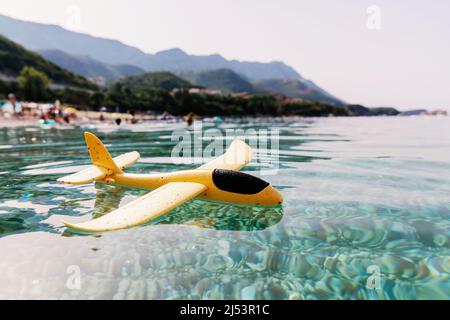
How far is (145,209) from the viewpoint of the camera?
8.55 metres

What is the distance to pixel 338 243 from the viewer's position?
8.13 metres

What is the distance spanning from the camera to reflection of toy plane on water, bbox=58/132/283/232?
7.81 m

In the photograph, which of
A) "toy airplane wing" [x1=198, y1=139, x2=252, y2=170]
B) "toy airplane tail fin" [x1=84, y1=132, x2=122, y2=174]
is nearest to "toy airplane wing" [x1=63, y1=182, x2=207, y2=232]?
"toy airplane wing" [x1=198, y1=139, x2=252, y2=170]

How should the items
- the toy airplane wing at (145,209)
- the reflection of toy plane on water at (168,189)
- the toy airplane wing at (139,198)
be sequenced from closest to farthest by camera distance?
the toy airplane wing at (145,209)
the toy airplane wing at (139,198)
the reflection of toy plane on water at (168,189)

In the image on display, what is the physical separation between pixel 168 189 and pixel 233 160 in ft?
21.2

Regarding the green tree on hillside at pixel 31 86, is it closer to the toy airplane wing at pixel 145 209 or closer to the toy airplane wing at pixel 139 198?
the toy airplane wing at pixel 139 198

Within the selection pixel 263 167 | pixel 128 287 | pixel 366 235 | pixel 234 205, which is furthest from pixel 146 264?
pixel 263 167

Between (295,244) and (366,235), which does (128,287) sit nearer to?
(295,244)

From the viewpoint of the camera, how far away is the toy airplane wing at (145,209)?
284 inches

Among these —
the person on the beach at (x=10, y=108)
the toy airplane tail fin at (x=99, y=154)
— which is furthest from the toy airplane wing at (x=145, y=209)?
the person on the beach at (x=10, y=108)

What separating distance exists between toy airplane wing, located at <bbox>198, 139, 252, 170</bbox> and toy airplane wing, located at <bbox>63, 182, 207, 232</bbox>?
3.22 meters

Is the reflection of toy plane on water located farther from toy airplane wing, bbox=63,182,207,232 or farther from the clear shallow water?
the clear shallow water

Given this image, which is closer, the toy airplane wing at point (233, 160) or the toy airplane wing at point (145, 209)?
the toy airplane wing at point (145, 209)

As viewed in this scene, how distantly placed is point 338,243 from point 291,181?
705cm
